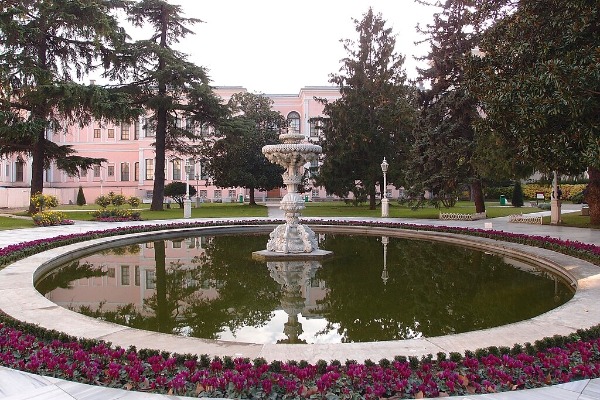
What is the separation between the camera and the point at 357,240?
1587 cm

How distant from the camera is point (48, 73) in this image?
23.8 m

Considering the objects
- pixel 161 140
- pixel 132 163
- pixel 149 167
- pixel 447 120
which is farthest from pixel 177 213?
pixel 132 163

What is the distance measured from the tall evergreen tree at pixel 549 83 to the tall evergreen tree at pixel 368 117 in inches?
682

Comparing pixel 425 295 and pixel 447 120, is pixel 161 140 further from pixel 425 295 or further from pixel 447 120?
pixel 425 295

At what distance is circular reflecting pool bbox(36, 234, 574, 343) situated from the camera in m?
6.52

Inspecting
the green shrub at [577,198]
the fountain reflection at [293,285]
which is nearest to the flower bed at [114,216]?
the fountain reflection at [293,285]

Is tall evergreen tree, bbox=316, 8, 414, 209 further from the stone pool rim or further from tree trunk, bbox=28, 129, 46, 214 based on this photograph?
the stone pool rim

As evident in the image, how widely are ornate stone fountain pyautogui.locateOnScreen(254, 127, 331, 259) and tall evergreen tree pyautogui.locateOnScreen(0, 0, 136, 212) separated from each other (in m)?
15.3

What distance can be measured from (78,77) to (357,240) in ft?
68.7

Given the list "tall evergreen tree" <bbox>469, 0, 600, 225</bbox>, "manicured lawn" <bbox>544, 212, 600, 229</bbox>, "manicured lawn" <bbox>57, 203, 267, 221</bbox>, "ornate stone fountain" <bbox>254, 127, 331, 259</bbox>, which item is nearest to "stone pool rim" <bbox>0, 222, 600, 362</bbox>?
"tall evergreen tree" <bbox>469, 0, 600, 225</bbox>

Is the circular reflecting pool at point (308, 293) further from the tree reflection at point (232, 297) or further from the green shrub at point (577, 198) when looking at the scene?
the green shrub at point (577, 198)

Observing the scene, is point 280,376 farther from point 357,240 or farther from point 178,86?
point 178,86

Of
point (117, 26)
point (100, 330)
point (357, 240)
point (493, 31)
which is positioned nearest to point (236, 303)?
point (100, 330)

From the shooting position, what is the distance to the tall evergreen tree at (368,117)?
97.0ft
